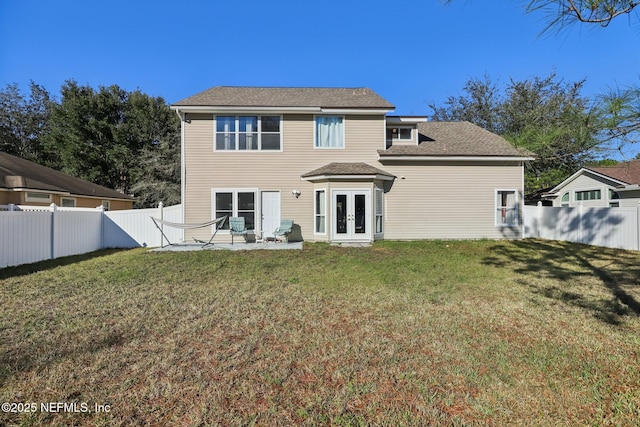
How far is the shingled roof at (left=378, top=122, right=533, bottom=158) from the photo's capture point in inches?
496

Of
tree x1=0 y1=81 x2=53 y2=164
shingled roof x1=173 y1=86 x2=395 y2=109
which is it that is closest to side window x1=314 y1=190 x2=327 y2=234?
shingled roof x1=173 y1=86 x2=395 y2=109

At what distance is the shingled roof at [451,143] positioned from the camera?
12.6 metres

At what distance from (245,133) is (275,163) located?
5.48 feet

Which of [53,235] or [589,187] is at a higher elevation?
[589,187]

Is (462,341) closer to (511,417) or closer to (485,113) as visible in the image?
(511,417)

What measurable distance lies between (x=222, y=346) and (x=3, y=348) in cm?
222

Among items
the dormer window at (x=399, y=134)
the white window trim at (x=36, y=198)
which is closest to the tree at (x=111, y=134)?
the white window trim at (x=36, y=198)

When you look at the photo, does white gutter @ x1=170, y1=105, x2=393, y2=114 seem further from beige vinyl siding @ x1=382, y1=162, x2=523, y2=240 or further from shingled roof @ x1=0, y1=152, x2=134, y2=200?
shingled roof @ x1=0, y1=152, x2=134, y2=200

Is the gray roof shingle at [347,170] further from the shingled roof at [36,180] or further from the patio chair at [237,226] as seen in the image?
the shingled roof at [36,180]

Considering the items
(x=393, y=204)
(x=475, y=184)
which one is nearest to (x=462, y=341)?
(x=393, y=204)

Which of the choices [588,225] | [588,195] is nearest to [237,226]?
[588,225]

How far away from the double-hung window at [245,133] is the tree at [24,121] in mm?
25456

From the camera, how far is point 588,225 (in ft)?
37.3

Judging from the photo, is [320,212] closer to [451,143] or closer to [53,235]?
[451,143]
